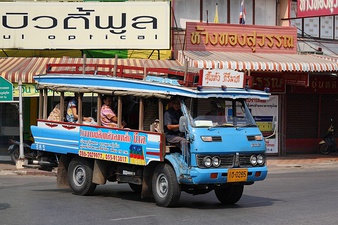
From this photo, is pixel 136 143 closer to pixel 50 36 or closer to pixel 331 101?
pixel 50 36

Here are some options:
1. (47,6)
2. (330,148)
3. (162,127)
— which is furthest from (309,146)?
(162,127)

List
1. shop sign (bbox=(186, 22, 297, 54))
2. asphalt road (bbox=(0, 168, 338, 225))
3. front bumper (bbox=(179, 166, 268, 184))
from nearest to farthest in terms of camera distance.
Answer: asphalt road (bbox=(0, 168, 338, 225))
front bumper (bbox=(179, 166, 268, 184))
shop sign (bbox=(186, 22, 297, 54))

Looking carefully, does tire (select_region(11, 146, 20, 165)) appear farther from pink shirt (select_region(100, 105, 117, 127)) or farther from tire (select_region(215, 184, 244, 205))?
tire (select_region(215, 184, 244, 205))

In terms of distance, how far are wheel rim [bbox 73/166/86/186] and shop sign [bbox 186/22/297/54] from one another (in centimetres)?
1146

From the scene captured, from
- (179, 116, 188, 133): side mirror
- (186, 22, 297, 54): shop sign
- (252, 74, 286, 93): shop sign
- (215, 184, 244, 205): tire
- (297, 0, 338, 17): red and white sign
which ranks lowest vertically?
(215, 184, 244, 205): tire

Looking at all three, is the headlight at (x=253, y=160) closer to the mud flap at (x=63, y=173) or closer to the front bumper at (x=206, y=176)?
the front bumper at (x=206, y=176)

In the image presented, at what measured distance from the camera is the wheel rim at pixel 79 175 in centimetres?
1485

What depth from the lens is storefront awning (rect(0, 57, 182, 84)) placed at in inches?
851

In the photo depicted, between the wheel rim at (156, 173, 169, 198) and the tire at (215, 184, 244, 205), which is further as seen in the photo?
the tire at (215, 184, 244, 205)

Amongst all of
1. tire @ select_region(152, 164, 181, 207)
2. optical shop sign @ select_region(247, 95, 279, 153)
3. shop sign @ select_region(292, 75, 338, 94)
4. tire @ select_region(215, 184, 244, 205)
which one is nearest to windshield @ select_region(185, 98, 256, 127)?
tire @ select_region(152, 164, 181, 207)

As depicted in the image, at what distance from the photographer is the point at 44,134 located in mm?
15633

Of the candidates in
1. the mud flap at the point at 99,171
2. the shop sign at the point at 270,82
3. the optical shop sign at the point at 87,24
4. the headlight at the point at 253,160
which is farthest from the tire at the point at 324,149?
the headlight at the point at 253,160

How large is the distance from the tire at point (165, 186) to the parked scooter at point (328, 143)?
17.1m

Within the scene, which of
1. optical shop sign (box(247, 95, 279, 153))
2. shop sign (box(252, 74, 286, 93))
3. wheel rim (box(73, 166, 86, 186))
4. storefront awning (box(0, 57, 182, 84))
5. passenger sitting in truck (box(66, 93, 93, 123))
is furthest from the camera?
optical shop sign (box(247, 95, 279, 153))
